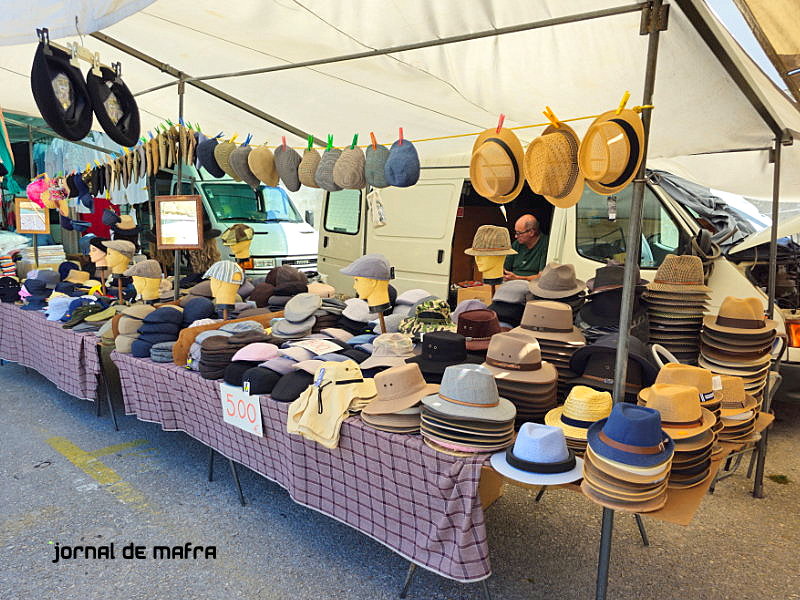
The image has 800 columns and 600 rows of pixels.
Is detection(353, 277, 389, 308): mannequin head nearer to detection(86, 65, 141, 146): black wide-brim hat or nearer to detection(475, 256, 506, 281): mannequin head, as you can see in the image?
detection(475, 256, 506, 281): mannequin head

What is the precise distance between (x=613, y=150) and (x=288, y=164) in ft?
8.06

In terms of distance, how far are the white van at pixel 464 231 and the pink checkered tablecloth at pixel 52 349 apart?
8.03ft

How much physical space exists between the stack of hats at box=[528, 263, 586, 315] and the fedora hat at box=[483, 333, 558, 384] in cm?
76

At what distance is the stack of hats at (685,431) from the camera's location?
182 cm

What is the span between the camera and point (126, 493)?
3.17m

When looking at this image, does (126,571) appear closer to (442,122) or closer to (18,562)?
(18,562)

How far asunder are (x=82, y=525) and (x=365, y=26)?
3.04 metres

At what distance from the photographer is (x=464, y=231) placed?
715 cm

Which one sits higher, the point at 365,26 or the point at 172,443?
the point at 365,26

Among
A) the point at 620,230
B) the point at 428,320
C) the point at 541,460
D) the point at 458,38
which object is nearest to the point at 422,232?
the point at 620,230

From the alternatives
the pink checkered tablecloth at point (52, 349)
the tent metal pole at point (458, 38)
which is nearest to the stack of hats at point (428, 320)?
the tent metal pole at point (458, 38)

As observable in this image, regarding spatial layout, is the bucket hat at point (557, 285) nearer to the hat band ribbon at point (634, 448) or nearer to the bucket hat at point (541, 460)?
the bucket hat at point (541, 460)

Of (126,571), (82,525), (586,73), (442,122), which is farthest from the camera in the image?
(442,122)

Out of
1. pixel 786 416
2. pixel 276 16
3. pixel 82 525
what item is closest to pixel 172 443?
pixel 82 525
